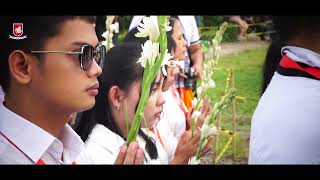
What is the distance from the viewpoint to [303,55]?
132 inches

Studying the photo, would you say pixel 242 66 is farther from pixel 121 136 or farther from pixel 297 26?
pixel 121 136

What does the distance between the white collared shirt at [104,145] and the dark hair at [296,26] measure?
1.09 meters

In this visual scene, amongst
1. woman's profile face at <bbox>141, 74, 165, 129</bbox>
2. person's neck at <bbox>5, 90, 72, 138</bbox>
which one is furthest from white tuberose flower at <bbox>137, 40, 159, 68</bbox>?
person's neck at <bbox>5, 90, 72, 138</bbox>

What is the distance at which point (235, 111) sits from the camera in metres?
3.68

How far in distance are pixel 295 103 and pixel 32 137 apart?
1.70 meters

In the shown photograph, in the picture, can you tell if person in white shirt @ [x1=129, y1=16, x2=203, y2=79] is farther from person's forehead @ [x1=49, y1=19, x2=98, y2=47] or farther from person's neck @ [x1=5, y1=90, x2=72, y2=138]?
person's neck @ [x1=5, y1=90, x2=72, y2=138]

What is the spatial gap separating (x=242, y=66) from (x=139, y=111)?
2.45 feet

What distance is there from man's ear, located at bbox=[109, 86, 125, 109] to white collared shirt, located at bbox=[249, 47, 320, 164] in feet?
3.09

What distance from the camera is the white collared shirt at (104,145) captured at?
3.68 meters

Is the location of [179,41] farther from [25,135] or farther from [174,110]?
[25,135]
